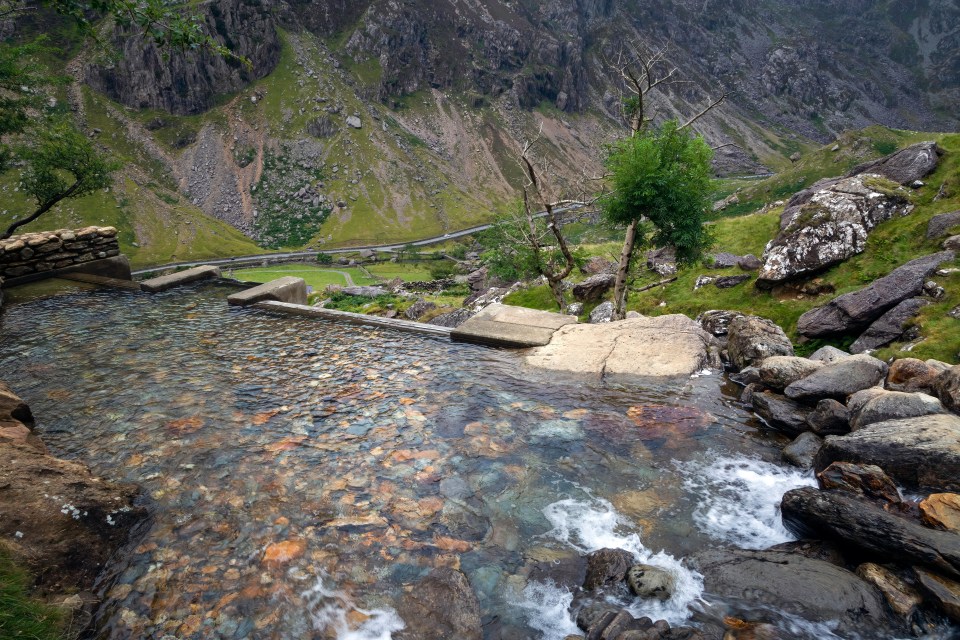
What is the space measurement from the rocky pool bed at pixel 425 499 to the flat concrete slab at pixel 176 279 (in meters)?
6.56

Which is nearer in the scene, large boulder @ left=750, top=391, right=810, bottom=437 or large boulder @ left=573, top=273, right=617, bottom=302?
large boulder @ left=750, top=391, right=810, bottom=437

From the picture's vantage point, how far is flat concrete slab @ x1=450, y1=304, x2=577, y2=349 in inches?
530

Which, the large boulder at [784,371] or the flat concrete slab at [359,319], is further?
the flat concrete slab at [359,319]

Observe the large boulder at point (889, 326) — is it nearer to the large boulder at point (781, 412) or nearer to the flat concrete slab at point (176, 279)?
the large boulder at point (781, 412)

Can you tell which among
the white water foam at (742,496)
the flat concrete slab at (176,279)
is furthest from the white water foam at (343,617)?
the flat concrete slab at (176,279)

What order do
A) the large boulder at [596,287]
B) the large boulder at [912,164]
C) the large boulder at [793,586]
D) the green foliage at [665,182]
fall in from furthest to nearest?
the large boulder at [596,287]
the large boulder at [912,164]
the green foliage at [665,182]
the large boulder at [793,586]

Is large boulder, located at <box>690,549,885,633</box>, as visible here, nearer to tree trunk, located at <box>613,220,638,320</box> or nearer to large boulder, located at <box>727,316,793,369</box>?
large boulder, located at <box>727,316,793,369</box>

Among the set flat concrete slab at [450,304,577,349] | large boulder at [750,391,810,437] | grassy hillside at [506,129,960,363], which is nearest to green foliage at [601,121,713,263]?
grassy hillside at [506,129,960,363]

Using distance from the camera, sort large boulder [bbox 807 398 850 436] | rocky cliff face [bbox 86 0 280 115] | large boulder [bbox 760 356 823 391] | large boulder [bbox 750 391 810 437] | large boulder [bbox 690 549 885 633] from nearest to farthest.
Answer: large boulder [bbox 690 549 885 633], large boulder [bbox 807 398 850 436], large boulder [bbox 750 391 810 437], large boulder [bbox 760 356 823 391], rocky cliff face [bbox 86 0 280 115]

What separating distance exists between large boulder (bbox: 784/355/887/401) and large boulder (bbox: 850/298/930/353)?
5714mm

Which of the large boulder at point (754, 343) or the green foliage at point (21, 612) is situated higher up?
the green foliage at point (21, 612)

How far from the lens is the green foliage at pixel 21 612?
4094mm

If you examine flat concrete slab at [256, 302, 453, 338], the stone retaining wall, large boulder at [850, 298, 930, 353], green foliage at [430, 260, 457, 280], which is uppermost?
the stone retaining wall

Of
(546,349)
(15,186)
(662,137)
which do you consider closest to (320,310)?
(546,349)
